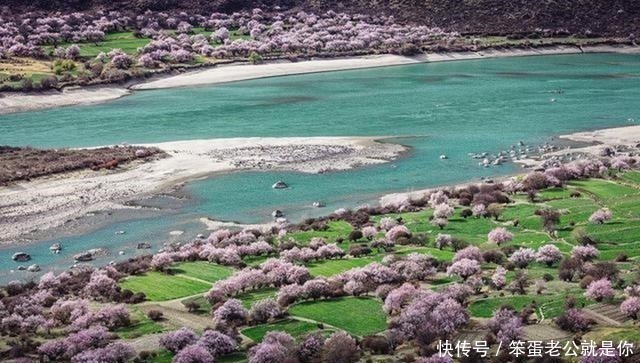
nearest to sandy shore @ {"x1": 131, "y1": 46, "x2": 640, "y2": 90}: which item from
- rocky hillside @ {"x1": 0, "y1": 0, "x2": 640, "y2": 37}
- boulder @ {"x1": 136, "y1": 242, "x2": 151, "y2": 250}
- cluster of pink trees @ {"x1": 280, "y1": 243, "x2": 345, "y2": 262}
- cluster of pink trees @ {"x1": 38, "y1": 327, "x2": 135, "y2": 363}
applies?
rocky hillside @ {"x1": 0, "y1": 0, "x2": 640, "y2": 37}

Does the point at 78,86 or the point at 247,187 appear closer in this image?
the point at 247,187

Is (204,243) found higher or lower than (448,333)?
lower

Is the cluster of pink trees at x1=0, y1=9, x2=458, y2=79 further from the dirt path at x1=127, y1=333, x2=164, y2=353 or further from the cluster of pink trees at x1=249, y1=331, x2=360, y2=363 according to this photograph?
the cluster of pink trees at x1=249, y1=331, x2=360, y2=363

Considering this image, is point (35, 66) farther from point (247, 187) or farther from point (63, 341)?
point (63, 341)

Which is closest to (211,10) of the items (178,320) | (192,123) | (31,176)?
(192,123)

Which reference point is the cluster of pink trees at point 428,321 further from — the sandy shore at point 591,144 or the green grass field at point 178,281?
the sandy shore at point 591,144
